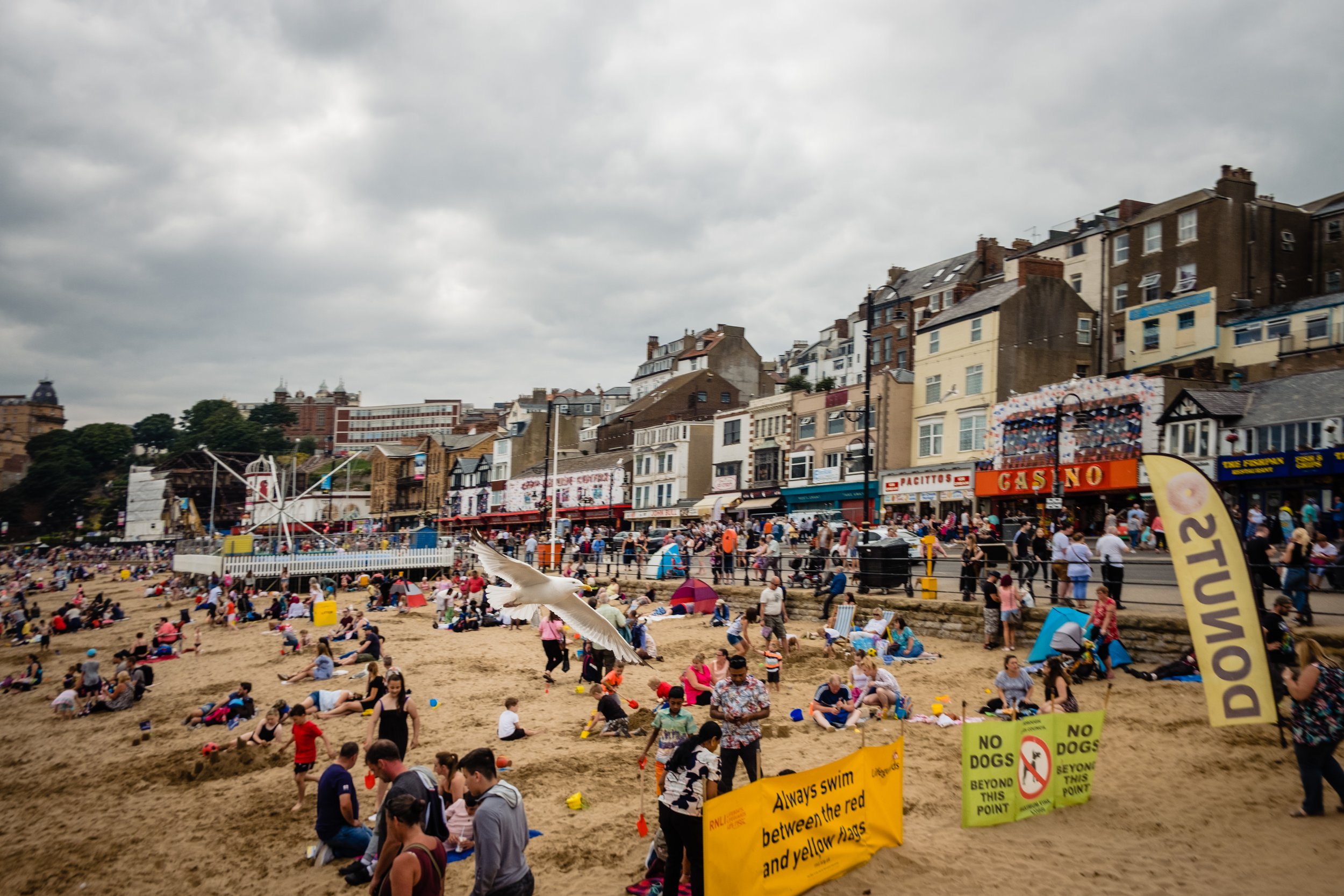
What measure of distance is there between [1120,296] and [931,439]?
43.7ft

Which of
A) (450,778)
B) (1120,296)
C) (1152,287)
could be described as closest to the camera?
(450,778)

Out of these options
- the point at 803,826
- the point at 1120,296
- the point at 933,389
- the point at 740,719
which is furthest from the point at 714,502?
the point at 803,826

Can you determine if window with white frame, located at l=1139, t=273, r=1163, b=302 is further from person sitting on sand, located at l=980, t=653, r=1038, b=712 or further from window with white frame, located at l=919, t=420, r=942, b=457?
person sitting on sand, located at l=980, t=653, r=1038, b=712

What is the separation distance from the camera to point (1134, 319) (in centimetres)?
4066

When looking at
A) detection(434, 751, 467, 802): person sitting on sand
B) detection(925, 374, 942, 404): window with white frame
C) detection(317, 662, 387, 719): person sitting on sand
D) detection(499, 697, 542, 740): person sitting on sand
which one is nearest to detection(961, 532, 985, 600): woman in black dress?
detection(499, 697, 542, 740): person sitting on sand

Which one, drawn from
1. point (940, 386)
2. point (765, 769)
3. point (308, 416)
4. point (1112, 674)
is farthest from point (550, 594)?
point (308, 416)

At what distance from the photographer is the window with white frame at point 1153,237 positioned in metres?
41.6

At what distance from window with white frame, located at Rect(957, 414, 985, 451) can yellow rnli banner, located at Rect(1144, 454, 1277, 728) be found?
1244 inches

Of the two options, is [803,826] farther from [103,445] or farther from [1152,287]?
[103,445]

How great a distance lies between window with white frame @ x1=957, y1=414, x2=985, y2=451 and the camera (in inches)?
1510

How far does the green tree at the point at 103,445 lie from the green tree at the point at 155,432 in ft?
75.1

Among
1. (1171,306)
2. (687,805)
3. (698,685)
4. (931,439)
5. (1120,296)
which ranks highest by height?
(1120,296)

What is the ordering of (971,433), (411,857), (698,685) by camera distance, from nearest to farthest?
(411,857)
(698,685)
(971,433)

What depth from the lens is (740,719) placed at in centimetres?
780
